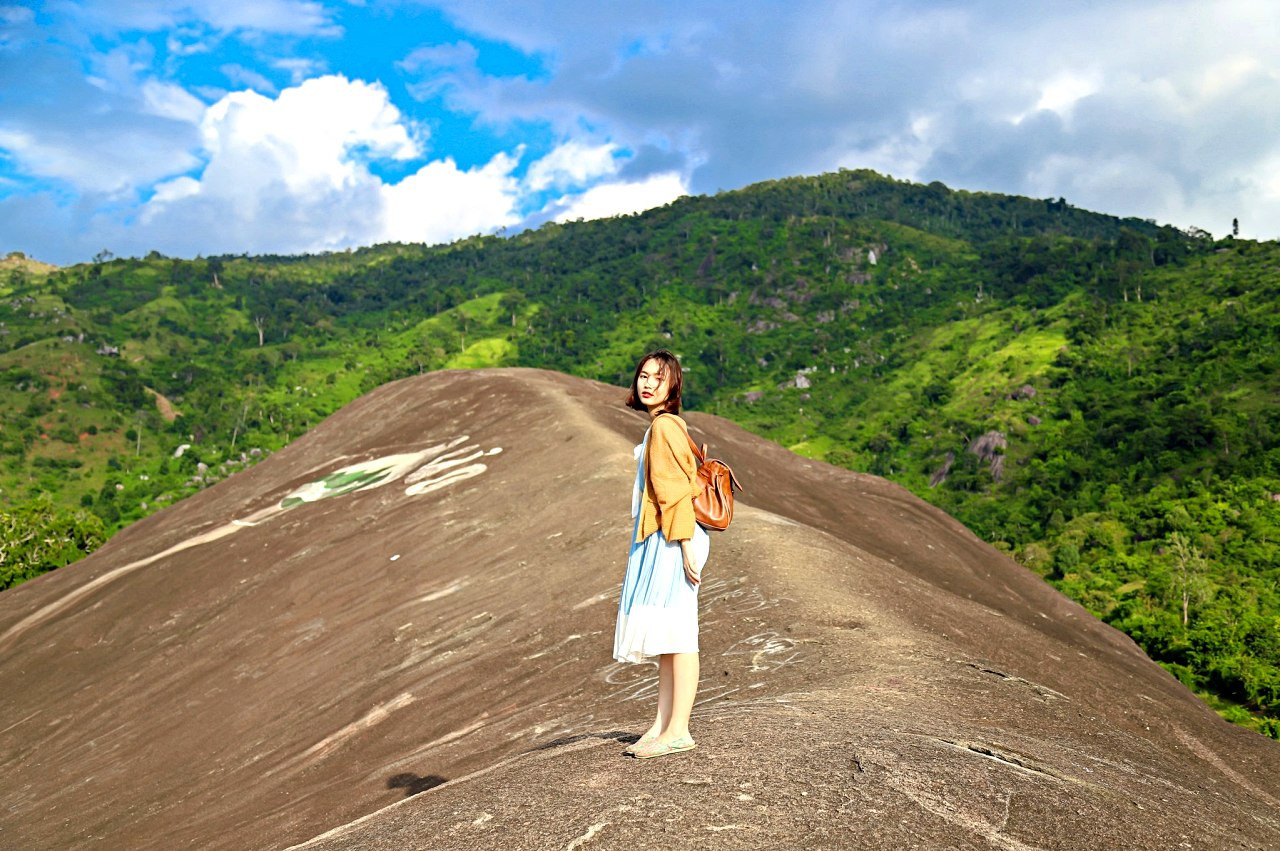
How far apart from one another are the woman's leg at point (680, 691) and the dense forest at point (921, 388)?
124 ft

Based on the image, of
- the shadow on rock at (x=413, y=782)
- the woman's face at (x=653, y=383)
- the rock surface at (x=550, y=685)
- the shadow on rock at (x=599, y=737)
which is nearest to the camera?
the rock surface at (x=550, y=685)

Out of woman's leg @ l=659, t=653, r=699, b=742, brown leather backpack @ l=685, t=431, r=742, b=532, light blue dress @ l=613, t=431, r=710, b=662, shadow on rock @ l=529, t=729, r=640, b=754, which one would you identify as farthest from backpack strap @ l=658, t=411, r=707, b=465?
shadow on rock @ l=529, t=729, r=640, b=754

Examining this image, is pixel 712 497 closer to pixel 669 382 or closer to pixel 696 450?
pixel 696 450

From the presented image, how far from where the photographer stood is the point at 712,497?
24.4 ft

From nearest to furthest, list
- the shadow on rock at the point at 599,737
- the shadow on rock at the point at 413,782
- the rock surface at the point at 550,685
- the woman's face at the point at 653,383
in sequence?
the rock surface at the point at 550,685
the woman's face at the point at 653,383
the shadow on rock at the point at 599,737
the shadow on rock at the point at 413,782

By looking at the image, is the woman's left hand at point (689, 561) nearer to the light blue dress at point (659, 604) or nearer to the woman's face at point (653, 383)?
the light blue dress at point (659, 604)

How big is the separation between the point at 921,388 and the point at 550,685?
132088 mm

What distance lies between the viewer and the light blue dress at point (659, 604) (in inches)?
287

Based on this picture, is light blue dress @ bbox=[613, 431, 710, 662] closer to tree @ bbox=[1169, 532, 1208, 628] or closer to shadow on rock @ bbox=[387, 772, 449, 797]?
shadow on rock @ bbox=[387, 772, 449, 797]

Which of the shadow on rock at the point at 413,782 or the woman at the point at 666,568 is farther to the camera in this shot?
the shadow on rock at the point at 413,782

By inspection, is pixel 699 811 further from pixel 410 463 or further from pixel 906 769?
pixel 410 463

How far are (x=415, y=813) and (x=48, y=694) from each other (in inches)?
891

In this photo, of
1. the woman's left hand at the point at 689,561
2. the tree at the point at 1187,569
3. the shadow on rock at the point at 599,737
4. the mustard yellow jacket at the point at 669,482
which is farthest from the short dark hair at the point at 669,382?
the tree at the point at 1187,569

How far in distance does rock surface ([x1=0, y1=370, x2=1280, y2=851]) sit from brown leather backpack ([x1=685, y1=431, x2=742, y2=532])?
177 centimetres
